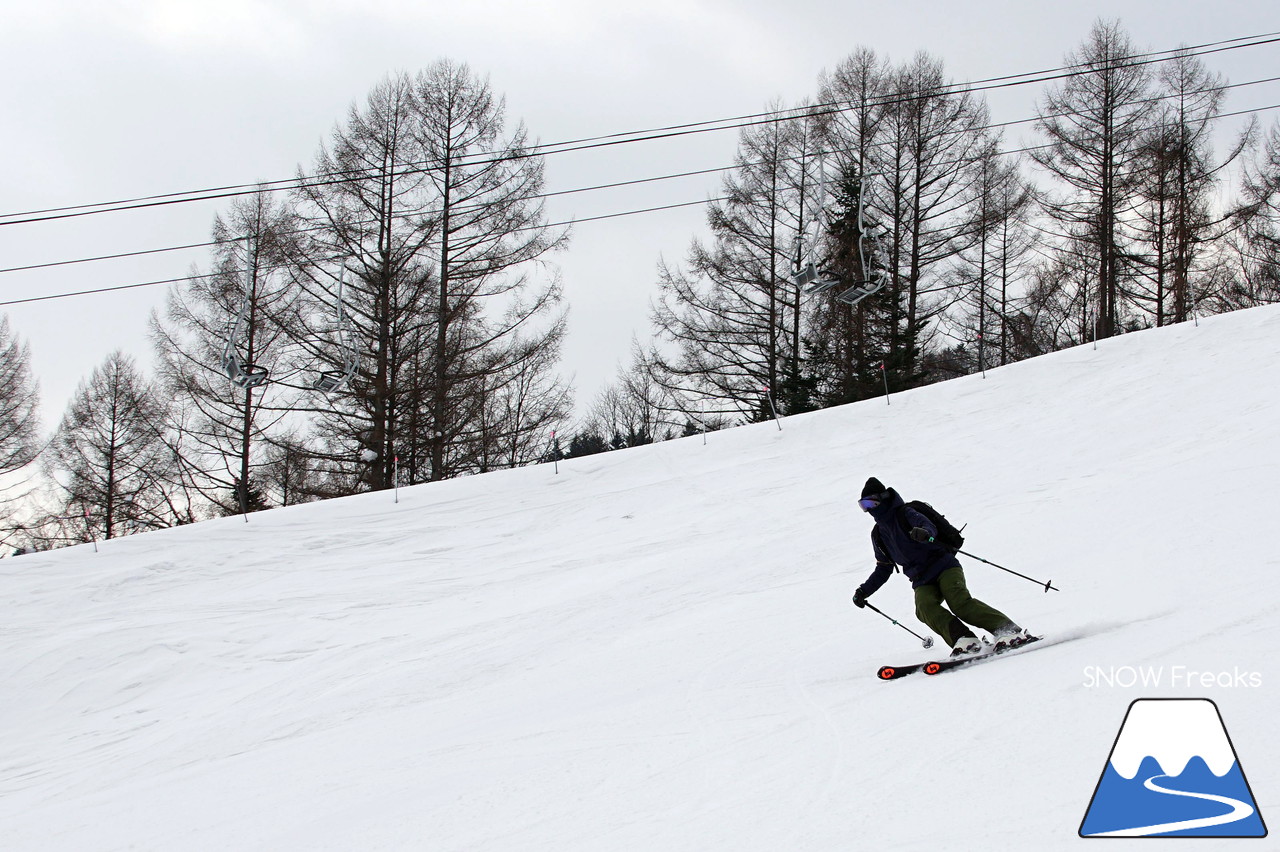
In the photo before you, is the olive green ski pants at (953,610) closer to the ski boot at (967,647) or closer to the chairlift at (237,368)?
the ski boot at (967,647)

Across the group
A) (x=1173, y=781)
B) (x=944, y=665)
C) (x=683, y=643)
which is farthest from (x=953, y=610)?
(x=683, y=643)

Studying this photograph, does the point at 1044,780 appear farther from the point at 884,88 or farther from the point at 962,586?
the point at 884,88

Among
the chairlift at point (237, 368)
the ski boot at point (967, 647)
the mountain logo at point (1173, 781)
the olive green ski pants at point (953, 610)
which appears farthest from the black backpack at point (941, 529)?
the chairlift at point (237, 368)

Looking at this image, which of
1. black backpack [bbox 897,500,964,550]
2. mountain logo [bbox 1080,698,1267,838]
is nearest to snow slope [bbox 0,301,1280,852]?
mountain logo [bbox 1080,698,1267,838]

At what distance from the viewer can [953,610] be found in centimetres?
614

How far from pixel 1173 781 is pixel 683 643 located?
480cm

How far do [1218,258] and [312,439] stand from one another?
27986mm

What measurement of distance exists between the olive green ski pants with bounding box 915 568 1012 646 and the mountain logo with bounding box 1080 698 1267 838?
1551 mm

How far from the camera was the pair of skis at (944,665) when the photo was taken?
5945 millimetres

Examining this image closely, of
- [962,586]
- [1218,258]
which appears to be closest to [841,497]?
[962,586]

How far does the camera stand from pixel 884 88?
27031 mm

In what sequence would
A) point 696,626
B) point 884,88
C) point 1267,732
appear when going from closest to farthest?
point 1267,732 → point 696,626 → point 884,88

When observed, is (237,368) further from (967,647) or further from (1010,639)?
(1010,639)

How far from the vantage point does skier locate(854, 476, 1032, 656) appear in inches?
237
